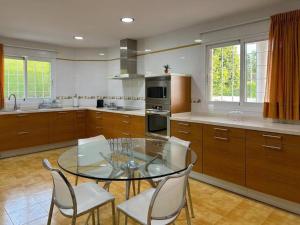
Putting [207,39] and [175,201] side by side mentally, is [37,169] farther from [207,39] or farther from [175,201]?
[207,39]

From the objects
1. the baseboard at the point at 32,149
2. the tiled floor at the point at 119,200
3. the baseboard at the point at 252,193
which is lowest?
the tiled floor at the point at 119,200

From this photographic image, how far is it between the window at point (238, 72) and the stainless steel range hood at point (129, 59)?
1614 mm

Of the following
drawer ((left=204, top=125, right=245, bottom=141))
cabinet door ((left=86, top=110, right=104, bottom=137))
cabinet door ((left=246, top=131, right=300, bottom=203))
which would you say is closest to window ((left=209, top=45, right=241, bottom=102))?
drawer ((left=204, top=125, right=245, bottom=141))

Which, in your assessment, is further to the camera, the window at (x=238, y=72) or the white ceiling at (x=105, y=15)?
the window at (x=238, y=72)

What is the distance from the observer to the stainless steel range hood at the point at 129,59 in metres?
4.73

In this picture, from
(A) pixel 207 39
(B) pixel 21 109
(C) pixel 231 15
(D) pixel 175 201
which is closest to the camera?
(D) pixel 175 201

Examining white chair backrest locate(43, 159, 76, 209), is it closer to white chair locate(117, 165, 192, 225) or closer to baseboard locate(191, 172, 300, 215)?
white chair locate(117, 165, 192, 225)

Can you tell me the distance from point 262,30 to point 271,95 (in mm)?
879

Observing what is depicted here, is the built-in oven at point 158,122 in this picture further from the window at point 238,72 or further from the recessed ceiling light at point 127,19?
the recessed ceiling light at point 127,19

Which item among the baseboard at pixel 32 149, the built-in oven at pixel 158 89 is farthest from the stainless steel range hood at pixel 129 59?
the baseboard at pixel 32 149

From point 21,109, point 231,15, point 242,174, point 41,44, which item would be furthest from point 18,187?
point 231,15

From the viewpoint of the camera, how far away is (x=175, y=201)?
1599mm

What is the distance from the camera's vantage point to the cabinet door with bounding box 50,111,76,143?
4.89 m

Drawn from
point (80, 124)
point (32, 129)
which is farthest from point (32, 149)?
point (80, 124)
